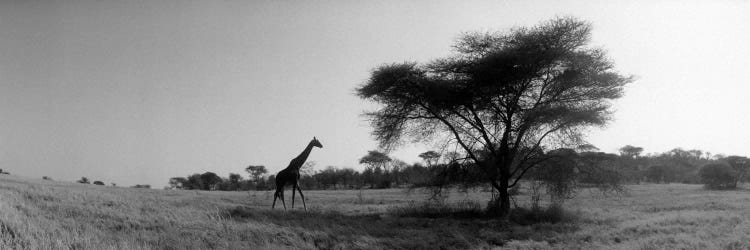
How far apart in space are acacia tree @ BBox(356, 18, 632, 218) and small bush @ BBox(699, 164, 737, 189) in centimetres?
3901

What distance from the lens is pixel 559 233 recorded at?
14414mm

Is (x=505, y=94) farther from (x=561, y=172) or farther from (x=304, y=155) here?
(x=304, y=155)

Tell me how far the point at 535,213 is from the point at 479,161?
301 cm

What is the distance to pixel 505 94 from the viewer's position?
1941 cm

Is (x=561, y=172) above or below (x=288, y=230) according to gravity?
above

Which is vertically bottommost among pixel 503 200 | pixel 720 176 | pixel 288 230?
pixel 288 230

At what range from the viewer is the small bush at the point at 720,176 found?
48094mm

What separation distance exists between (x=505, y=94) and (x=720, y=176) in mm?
42443

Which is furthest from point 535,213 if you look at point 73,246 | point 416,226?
point 73,246

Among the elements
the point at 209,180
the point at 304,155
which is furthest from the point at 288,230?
the point at 209,180

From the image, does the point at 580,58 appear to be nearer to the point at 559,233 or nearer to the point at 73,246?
the point at 559,233

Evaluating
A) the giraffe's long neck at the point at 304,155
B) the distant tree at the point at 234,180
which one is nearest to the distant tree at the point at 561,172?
the giraffe's long neck at the point at 304,155

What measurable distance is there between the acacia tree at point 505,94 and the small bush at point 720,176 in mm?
39012

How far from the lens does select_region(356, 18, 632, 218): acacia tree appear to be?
1856 cm
